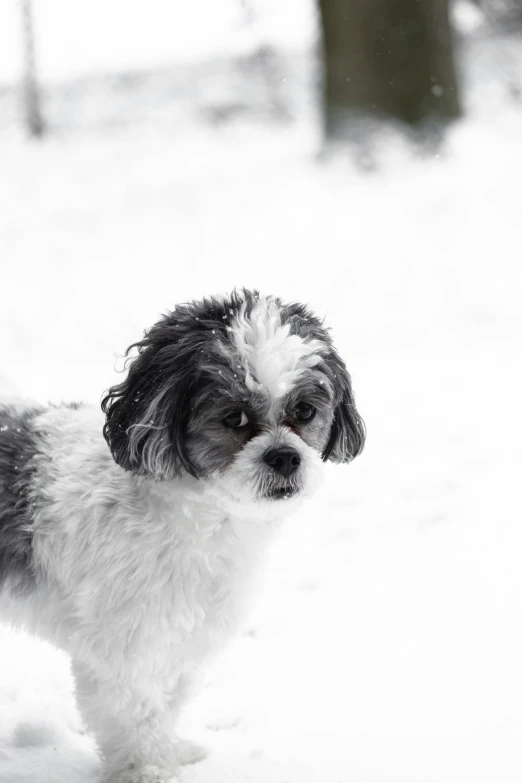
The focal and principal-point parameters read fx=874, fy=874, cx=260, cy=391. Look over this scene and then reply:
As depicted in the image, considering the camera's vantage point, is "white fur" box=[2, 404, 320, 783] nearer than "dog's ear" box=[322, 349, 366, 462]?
Yes

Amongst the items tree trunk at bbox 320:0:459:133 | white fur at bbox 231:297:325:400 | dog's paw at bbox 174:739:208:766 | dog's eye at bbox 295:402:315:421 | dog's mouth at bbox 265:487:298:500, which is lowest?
dog's paw at bbox 174:739:208:766

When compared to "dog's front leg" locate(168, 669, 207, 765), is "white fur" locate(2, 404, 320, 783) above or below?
above

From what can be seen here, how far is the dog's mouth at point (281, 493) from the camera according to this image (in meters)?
2.66

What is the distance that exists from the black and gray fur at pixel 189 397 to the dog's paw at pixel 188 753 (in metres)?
1.17

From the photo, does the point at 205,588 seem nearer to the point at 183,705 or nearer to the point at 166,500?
the point at 166,500

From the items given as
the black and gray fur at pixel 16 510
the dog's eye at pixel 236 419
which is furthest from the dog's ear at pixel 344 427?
the black and gray fur at pixel 16 510

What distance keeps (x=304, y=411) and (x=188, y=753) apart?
140 cm

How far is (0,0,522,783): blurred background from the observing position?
135 inches

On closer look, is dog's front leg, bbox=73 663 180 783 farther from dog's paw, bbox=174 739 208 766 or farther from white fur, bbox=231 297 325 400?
white fur, bbox=231 297 325 400

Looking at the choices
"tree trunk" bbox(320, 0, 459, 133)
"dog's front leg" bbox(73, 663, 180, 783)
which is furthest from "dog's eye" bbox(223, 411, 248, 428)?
"tree trunk" bbox(320, 0, 459, 133)

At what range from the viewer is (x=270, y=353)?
105 inches

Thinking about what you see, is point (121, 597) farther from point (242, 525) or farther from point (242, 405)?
point (242, 405)

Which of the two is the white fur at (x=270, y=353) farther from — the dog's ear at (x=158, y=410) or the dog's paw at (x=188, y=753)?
the dog's paw at (x=188, y=753)

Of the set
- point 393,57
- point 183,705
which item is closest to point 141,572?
point 183,705
